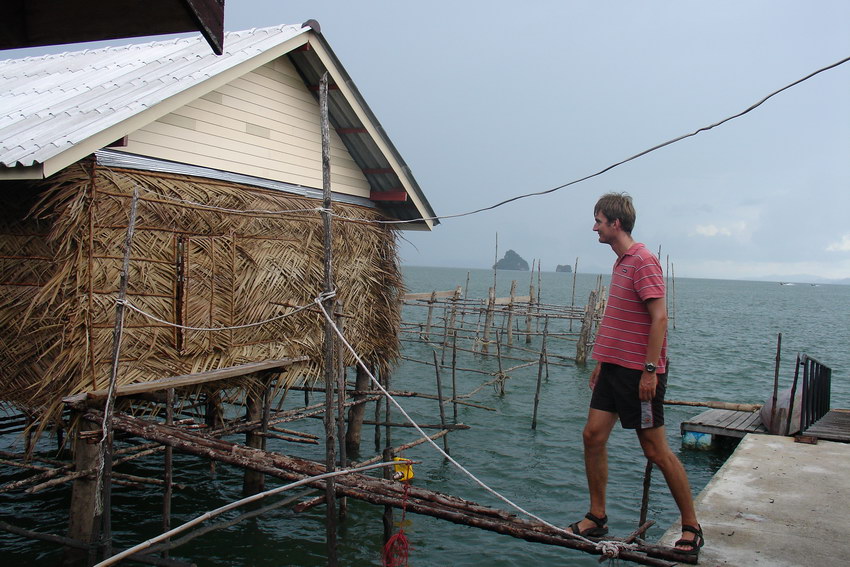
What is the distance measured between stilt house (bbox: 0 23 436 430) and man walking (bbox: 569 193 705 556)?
2.64m

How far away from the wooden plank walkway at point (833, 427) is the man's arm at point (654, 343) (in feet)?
22.0

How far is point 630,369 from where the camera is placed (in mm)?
4793

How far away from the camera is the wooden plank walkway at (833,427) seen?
32.0 feet

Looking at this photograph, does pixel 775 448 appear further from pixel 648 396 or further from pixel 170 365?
pixel 170 365

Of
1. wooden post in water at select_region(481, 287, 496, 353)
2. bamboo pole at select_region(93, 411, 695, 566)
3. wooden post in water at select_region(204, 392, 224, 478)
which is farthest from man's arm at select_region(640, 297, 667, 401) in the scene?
wooden post in water at select_region(481, 287, 496, 353)

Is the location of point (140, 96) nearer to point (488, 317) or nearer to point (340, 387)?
point (340, 387)

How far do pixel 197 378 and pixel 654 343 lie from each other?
16.3ft

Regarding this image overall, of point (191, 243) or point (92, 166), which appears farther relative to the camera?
point (191, 243)

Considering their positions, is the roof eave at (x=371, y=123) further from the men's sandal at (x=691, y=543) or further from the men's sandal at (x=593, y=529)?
the men's sandal at (x=691, y=543)

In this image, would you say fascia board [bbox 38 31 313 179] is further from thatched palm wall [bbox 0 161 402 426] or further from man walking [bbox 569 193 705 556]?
man walking [bbox 569 193 705 556]

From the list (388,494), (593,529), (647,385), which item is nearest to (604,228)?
(647,385)

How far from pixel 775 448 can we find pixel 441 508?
6.19 meters

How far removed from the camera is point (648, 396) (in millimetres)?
4648

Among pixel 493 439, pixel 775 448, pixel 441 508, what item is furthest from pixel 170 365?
pixel 493 439
